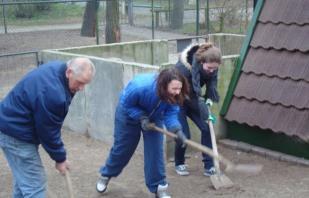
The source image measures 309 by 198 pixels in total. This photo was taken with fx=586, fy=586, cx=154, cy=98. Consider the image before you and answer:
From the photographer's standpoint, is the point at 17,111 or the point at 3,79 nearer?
the point at 17,111

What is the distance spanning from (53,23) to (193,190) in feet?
44.8

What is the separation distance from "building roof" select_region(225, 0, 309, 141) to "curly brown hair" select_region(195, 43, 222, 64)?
1273 mm

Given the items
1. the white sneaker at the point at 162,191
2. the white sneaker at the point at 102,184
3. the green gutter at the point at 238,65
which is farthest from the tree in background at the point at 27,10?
the white sneaker at the point at 162,191

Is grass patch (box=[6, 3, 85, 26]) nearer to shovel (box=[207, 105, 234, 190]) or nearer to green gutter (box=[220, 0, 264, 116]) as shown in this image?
green gutter (box=[220, 0, 264, 116])

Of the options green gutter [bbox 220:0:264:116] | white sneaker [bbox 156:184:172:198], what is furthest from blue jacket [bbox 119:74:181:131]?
green gutter [bbox 220:0:264:116]

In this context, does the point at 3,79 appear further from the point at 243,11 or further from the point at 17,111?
the point at 243,11

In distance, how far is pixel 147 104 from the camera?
4.93 meters

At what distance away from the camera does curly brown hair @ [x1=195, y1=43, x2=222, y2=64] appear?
17.8 ft

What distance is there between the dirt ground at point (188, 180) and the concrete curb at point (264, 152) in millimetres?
53

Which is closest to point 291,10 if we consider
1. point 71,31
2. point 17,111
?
point 17,111

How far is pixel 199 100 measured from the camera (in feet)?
18.8

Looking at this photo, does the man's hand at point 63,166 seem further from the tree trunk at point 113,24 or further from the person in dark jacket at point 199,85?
the tree trunk at point 113,24

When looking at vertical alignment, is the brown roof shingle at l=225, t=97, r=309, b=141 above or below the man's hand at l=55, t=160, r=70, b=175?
below

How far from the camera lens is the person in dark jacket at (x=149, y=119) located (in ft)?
15.3
